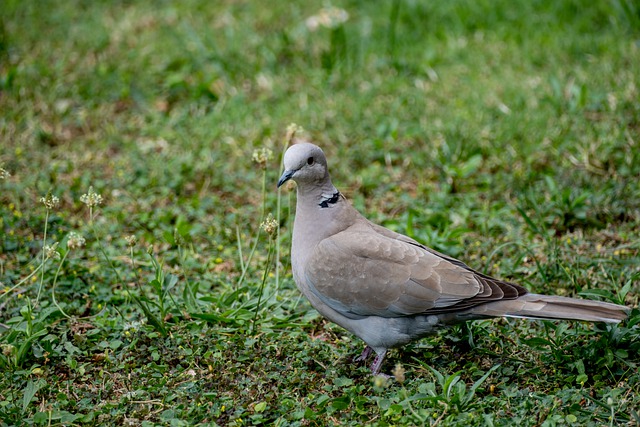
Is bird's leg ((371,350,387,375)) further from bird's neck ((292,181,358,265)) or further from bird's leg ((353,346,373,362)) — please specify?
bird's neck ((292,181,358,265))

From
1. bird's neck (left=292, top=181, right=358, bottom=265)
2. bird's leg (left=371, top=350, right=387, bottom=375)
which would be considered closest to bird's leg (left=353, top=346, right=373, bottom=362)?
bird's leg (left=371, top=350, right=387, bottom=375)

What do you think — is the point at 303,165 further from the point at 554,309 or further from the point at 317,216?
the point at 554,309

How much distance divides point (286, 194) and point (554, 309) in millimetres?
2484

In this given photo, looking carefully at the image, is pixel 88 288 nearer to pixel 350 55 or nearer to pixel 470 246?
pixel 470 246

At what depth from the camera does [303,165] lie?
3.66m

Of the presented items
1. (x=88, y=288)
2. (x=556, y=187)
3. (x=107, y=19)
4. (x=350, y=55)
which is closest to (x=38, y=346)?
(x=88, y=288)

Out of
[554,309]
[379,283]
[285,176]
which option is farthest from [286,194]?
[554,309]

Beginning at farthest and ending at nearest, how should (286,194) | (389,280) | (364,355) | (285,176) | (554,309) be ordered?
(286,194) < (364,355) < (285,176) < (389,280) < (554,309)

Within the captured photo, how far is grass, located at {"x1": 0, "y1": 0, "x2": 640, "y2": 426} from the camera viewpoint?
3.39m

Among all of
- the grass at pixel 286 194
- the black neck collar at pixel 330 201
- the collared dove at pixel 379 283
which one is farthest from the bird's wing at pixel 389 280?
the grass at pixel 286 194

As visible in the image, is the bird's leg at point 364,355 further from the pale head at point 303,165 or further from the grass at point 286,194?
the pale head at point 303,165

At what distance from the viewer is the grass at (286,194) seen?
3.39m

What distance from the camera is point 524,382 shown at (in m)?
3.42

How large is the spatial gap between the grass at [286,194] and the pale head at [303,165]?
1.44 feet
